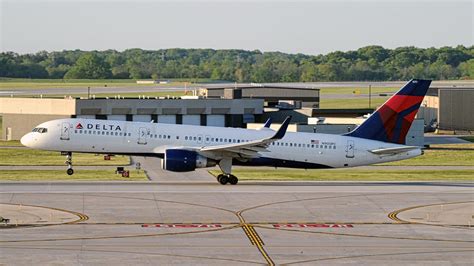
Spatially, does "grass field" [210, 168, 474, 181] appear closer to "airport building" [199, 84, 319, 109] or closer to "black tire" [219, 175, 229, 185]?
"black tire" [219, 175, 229, 185]

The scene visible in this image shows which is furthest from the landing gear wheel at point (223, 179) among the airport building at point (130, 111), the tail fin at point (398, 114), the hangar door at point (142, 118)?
the hangar door at point (142, 118)

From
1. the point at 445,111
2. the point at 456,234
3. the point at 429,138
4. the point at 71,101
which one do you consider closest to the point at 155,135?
the point at 456,234

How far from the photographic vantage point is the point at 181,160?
5869 centimetres

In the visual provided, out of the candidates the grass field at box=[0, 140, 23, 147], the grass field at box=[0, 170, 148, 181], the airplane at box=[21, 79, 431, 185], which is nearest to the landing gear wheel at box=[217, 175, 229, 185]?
the airplane at box=[21, 79, 431, 185]

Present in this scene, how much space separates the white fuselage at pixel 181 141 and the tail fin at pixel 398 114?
572mm

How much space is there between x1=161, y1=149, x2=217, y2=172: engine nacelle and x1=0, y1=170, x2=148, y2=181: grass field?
19.1ft

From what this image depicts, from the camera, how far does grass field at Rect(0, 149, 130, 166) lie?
78.6m

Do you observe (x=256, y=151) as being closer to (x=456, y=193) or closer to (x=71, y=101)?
(x=456, y=193)

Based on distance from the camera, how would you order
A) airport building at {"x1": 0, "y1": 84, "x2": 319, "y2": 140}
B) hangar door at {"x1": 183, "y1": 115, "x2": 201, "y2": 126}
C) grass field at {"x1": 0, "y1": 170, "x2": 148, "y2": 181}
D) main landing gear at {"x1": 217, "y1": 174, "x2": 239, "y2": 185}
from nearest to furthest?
main landing gear at {"x1": 217, "y1": 174, "x2": 239, "y2": 185} < grass field at {"x1": 0, "y1": 170, "x2": 148, "y2": 181} < airport building at {"x1": 0, "y1": 84, "x2": 319, "y2": 140} < hangar door at {"x1": 183, "y1": 115, "x2": 201, "y2": 126}

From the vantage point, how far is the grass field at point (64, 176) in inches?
2496

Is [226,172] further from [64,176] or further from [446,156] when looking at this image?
[446,156]

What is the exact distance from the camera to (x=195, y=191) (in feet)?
186

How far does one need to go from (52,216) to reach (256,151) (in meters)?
17.6

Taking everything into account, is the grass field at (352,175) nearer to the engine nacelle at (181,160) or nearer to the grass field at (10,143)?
the engine nacelle at (181,160)
